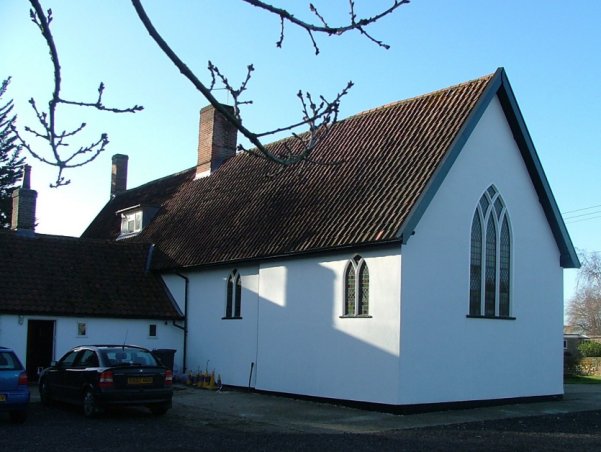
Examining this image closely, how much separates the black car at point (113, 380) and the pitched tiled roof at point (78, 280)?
235 inches

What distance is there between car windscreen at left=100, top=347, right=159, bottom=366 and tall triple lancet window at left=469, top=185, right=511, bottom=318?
838 cm

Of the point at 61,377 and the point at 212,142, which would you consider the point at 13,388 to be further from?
the point at 212,142

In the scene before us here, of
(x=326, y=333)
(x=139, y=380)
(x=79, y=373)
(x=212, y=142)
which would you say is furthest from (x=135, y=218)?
(x=139, y=380)

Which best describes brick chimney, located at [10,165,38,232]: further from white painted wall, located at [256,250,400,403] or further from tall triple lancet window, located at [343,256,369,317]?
tall triple lancet window, located at [343,256,369,317]

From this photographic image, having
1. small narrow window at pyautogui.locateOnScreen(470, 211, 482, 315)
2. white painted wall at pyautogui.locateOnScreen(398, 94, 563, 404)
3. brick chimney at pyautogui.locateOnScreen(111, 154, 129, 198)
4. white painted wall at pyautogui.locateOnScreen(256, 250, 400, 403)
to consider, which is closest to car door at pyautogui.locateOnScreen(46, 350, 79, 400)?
white painted wall at pyautogui.locateOnScreen(256, 250, 400, 403)

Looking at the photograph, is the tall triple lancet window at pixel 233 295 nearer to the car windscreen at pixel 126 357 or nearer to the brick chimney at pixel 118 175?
the car windscreen at pixel 126 357

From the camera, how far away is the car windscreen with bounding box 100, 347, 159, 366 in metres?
16.3

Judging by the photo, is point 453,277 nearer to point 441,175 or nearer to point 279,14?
point 441,175

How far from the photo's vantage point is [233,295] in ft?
76.9

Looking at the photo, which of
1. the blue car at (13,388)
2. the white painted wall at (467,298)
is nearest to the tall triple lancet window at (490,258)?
the white painted wall at (467,298)

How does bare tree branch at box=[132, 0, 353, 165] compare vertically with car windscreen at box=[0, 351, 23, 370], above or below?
above

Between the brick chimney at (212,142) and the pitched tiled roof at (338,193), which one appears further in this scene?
the brick chimney at (212,142)

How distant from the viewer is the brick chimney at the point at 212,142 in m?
31.1

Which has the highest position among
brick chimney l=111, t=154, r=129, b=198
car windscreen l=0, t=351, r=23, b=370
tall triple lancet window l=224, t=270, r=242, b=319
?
brick chimney l=111, t=154, r=129, b=198
